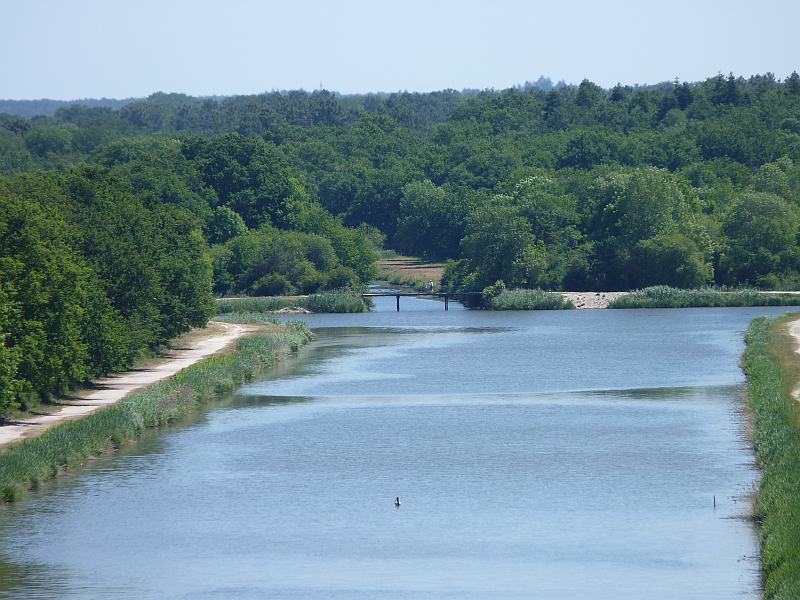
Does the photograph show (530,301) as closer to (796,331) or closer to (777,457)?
(796,331)

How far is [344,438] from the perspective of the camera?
54000mm

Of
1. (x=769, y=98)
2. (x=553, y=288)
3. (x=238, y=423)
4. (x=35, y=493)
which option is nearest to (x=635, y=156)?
(x=769, y=98)

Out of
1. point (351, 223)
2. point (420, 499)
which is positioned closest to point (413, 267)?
point (351, 223)

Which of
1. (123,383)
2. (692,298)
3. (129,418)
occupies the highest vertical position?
(129,418)

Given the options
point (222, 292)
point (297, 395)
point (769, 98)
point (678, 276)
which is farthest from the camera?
point (769, 98)

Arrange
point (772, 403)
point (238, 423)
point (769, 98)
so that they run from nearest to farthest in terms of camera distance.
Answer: point (772, 403)
point (238, 423)
point (769, 98)

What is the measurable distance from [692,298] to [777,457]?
7961 centimetres

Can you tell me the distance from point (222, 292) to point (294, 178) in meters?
35.2

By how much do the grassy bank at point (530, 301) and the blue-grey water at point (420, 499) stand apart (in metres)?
51.7

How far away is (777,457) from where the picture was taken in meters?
43.3

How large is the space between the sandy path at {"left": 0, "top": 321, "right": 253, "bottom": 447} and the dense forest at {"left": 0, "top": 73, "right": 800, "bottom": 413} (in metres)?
1.04

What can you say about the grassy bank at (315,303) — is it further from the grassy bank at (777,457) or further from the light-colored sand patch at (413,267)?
the grassy bank at (777,457)

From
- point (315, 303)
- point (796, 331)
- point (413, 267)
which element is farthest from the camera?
point (413, 267)

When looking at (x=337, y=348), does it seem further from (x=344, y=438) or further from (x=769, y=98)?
(x=769, y=98)
